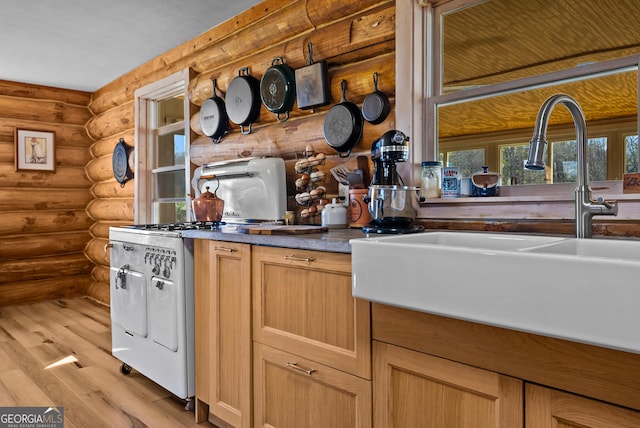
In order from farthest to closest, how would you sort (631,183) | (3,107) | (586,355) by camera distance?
1. (3,107)
2. (631,183)
3. (586,355)

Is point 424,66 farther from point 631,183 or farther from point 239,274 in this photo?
point 239,274

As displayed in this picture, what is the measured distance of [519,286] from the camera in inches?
37.3

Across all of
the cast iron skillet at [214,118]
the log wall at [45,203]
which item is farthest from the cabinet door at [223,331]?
the log wall at [45,203]

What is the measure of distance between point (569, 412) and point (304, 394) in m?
0.94

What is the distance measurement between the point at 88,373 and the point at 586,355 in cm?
290

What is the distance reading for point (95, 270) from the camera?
17.2ft

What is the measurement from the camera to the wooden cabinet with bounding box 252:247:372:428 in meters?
1.48

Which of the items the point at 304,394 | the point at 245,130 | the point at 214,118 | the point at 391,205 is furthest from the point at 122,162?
the point at 304,394

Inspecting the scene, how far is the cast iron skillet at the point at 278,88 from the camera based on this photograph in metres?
2.72

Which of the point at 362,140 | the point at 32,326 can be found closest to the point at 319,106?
the point at 362,140

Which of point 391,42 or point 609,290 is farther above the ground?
point 391,42

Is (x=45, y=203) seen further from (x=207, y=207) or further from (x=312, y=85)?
(x=312, y=85)

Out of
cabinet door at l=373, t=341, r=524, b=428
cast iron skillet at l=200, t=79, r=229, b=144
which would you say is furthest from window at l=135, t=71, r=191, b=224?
cabinet door at l=373, t=341, r=524, b=428

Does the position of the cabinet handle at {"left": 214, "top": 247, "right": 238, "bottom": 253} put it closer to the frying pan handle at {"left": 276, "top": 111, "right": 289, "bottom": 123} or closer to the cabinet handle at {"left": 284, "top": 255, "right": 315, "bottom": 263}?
the cabinet handle at {"left": 284, "top": 255, "right": 315, "bottom": 263}
